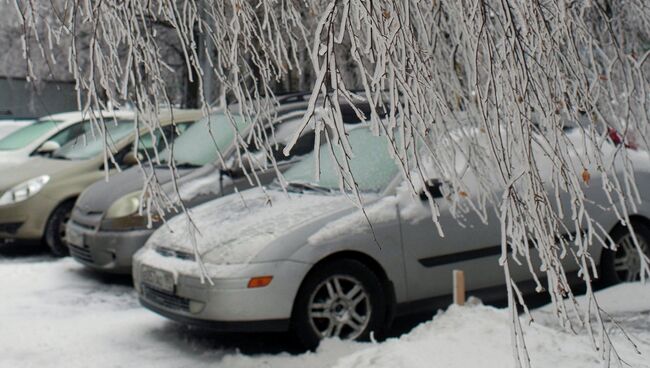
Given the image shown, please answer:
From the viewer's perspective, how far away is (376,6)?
7.61 feet

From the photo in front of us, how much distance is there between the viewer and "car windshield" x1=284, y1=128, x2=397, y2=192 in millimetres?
5879

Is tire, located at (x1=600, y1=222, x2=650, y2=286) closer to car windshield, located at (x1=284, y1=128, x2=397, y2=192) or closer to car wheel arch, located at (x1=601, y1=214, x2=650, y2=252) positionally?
car wheel arch, located at (x1=601, y1=214, x2=650, y2=252)

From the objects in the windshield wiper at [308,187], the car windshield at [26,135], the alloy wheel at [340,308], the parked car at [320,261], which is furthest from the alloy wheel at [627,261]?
the car windshield at [26,135]

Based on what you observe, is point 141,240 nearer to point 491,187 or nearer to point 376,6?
point 491,187

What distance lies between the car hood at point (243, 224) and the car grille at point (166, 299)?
0.94 ft

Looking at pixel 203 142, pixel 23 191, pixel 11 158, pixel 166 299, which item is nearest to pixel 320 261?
pixel 166 299

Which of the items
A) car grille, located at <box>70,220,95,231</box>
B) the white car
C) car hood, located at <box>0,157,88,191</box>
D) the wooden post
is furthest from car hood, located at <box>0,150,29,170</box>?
the wooden post

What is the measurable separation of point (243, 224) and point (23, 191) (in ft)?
13.5

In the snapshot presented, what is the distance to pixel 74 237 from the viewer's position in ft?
25.4

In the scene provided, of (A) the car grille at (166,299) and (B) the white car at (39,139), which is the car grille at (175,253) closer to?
(A) the car grille at (166,299)

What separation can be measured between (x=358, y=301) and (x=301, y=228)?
0.57 meters

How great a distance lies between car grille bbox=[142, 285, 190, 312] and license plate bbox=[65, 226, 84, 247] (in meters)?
2.01

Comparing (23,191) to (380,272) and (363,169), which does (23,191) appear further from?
(380,272)

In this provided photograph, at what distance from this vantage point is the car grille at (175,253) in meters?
5.53
